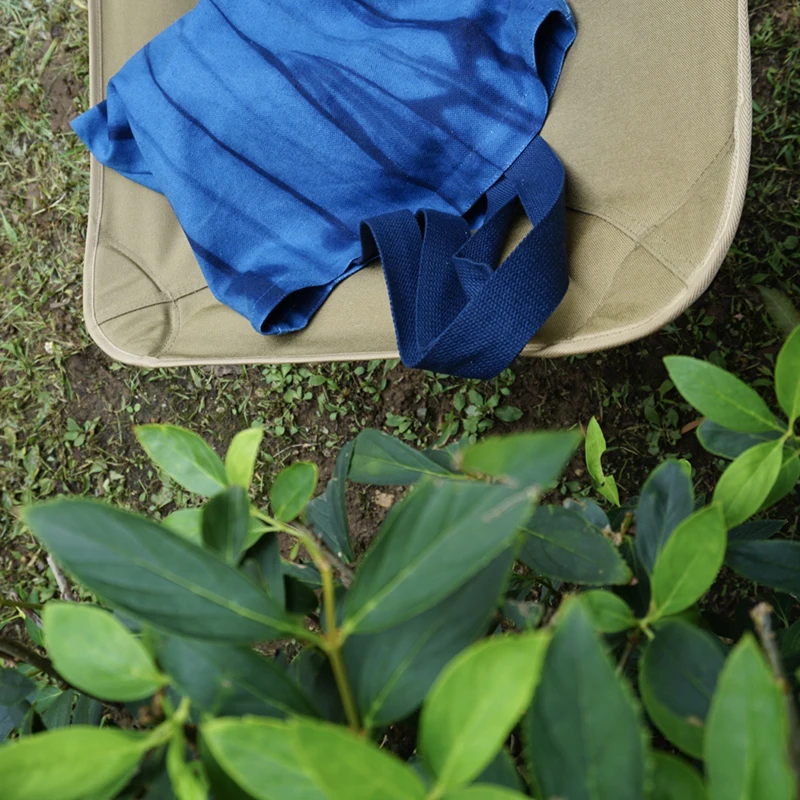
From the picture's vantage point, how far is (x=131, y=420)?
160cm

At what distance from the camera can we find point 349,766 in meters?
0.22

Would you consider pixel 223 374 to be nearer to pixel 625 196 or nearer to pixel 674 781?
pixel 625 196

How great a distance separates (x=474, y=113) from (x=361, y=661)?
3.16 feet

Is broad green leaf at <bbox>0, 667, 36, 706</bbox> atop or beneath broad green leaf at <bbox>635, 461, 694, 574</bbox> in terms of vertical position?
beneath

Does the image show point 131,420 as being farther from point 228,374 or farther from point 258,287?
point 258,287

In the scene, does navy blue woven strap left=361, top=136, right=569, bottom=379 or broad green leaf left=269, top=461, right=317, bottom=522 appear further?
navy blue woven strap left=361, top=136, right=569, bottom=379

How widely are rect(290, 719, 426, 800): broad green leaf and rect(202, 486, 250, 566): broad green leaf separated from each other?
0.48 feet

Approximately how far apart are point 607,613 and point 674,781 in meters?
0.11

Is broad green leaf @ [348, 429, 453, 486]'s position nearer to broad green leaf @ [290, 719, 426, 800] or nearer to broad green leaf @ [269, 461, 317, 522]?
broad green leaf @ [269, 461, 317, 522]

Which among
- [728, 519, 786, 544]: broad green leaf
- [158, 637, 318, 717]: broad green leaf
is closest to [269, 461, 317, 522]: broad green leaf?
[158, 637, 318, 717]: broad green leaf

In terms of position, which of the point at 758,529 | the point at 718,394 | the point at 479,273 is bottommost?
the point at 758,529

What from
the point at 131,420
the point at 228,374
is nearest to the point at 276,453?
the point at 228,374

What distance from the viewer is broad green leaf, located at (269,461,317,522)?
17.2 inches

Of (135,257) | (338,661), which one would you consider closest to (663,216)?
(338,661)
